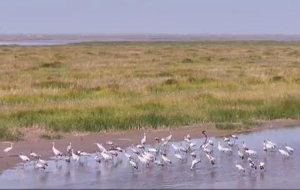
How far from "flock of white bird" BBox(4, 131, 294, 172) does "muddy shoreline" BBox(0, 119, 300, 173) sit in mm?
288

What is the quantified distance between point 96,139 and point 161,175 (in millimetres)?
4697

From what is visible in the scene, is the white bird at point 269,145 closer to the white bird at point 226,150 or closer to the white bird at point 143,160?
the white bird at point 226,150

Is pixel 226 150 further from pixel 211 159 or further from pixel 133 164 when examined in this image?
pixel 133 164

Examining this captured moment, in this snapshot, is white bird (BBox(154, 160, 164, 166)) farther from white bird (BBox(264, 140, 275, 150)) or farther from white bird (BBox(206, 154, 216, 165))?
white bird (BBox(264, 140, 275, 150))

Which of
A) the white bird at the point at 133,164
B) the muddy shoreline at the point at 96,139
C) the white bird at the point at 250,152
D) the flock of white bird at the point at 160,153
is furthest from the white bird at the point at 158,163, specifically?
the muddy shoreline at the point at 96,139

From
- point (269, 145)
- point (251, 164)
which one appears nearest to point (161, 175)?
point (251, 164)

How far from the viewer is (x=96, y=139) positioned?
19.4m

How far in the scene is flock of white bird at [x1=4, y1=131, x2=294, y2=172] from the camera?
16.0 meters

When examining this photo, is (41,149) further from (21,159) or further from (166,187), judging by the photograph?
(166,187)

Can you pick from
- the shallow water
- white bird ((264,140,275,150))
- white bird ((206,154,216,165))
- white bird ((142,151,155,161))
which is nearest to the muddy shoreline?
the shallow water

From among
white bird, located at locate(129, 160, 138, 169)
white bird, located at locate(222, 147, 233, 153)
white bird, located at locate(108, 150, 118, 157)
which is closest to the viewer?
white bird, located at locate(129, 160, 138, 169)

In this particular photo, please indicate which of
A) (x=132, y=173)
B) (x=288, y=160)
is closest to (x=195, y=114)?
(x=288, y=160)

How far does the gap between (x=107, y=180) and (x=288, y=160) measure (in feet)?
15.6

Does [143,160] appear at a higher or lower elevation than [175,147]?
higher
